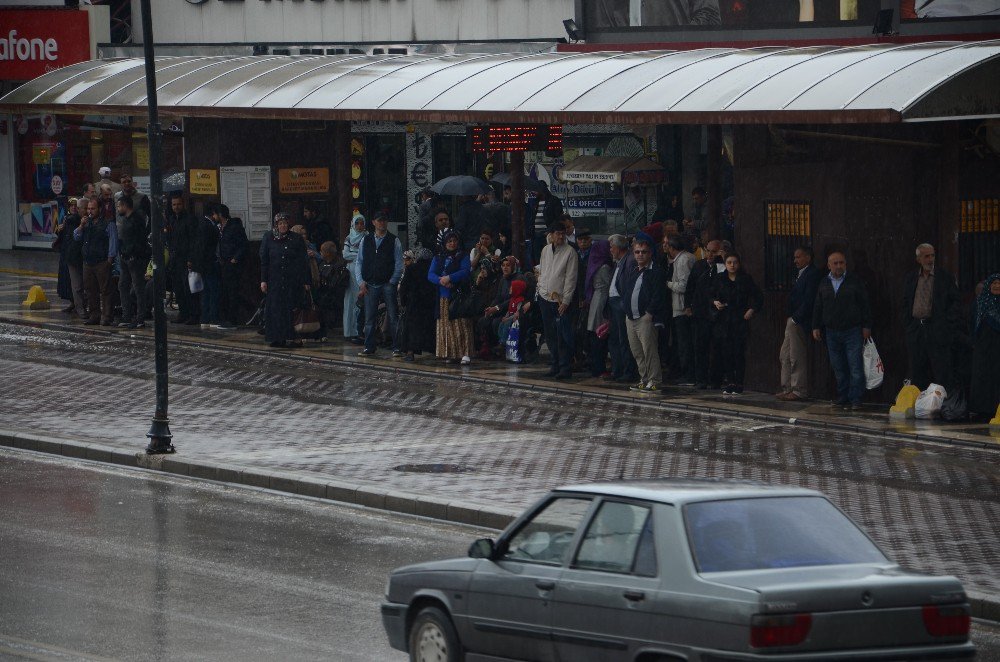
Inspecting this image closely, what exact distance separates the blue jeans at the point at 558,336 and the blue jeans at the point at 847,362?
376 cm

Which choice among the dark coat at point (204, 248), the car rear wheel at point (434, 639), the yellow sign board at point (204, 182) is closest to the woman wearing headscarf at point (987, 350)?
the car rear wheel at point (434, 639)

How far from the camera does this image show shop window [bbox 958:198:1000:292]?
19.8m

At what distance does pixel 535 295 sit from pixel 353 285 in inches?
141

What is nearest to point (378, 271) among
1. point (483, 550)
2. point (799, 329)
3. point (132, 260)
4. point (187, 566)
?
point (132, 260)

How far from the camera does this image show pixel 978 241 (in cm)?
1995

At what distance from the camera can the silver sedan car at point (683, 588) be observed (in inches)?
311

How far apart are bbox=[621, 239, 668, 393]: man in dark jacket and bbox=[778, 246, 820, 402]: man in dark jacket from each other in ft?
5.08

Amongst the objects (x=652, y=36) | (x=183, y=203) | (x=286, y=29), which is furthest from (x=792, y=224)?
(x=286, y=29)

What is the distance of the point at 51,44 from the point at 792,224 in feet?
75.4

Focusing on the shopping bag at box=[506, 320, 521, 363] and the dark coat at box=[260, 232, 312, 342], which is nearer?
the shopping bag at box=[506, 320, 521, 363]

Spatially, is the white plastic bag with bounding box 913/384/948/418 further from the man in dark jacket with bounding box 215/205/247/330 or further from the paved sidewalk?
the man in dark jacket with bounding box 215/205/247/330

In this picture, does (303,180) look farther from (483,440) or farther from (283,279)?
(483,440)

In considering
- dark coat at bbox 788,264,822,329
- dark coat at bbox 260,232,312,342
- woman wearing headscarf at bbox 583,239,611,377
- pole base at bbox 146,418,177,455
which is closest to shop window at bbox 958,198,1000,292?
dark coat at bbox 788,264,822,329

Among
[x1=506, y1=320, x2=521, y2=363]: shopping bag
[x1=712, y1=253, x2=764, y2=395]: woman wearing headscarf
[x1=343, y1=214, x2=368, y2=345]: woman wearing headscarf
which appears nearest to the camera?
[x1=712, y1=253, x2=764, y2=395]: woman wearing headscarf
